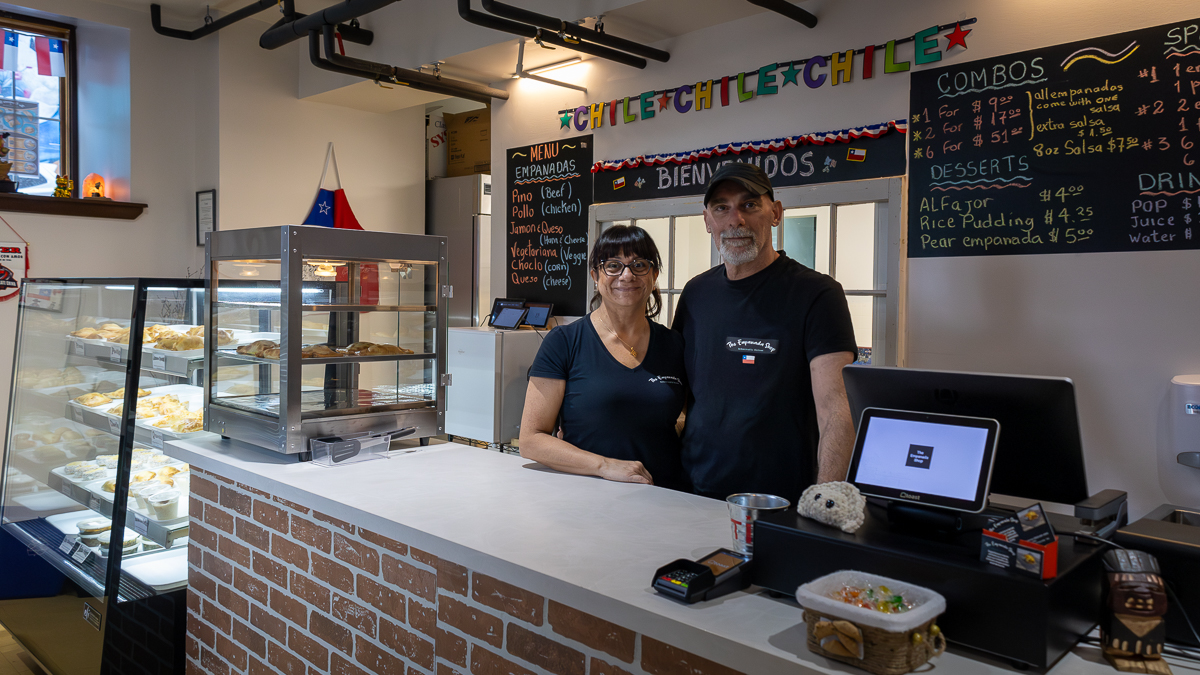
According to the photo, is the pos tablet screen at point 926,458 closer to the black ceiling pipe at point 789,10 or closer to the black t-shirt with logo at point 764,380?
the black t-shirt with logo at point 764,380

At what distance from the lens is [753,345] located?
2.03 meters

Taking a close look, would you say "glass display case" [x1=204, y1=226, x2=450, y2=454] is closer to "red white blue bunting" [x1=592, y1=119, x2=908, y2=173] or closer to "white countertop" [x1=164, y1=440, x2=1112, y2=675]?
"white countertop" [x1=164, y1=440, x2=1112, y2=675]

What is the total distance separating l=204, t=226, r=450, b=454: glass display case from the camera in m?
2.06

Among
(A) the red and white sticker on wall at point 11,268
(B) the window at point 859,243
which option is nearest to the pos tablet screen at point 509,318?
(B) the window at point 859,243

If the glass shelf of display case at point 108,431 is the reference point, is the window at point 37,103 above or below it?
above

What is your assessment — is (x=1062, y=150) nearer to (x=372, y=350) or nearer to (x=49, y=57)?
(x=372, y=350)

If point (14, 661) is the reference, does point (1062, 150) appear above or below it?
above

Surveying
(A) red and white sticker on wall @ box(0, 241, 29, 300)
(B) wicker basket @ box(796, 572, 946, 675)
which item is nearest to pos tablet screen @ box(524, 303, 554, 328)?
(A) red and white sticker on wall @ box(0, 241, 29, 300)

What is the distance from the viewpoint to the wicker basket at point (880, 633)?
956 millimetres

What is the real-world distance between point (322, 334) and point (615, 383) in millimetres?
827

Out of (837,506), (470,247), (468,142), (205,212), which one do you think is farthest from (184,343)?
(468,142)

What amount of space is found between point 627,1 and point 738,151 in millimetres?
800

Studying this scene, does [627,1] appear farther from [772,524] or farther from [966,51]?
[772,524]

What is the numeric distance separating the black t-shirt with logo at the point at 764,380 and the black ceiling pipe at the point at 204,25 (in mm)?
3613
